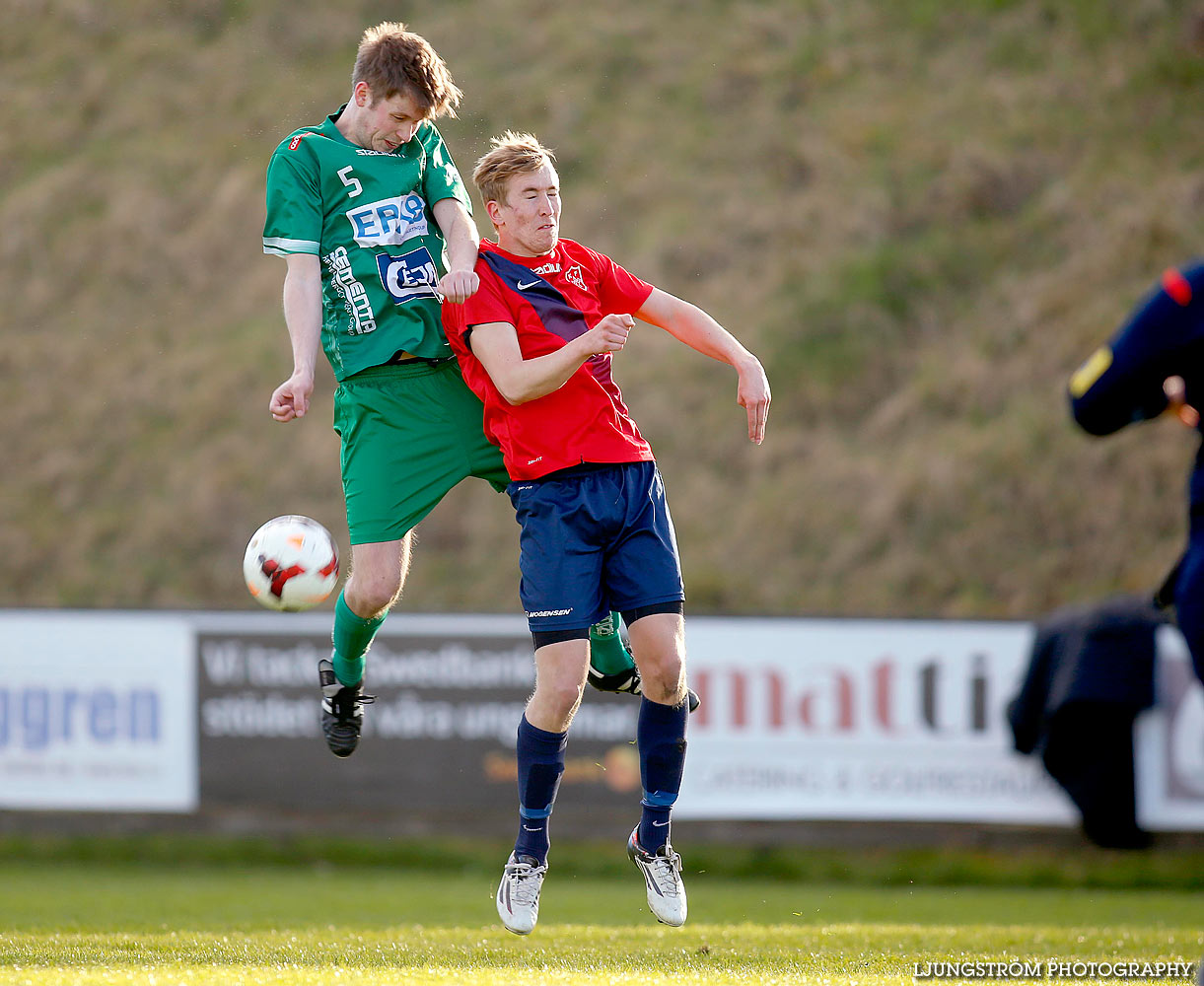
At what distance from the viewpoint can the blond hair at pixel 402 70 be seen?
17.1 ft

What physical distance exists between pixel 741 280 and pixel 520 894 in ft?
39.3

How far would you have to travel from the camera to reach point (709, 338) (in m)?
5.31

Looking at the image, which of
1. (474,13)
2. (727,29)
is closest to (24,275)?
(474,13)

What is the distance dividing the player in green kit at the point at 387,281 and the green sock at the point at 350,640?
0.32 feet

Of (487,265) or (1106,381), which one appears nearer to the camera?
(1106,381)

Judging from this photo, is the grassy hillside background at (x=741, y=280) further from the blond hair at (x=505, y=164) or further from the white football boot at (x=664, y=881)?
the blond hair at (x=505, y=164)

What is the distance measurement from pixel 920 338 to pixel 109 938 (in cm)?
1133

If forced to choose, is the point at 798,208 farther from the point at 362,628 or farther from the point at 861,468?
the point at 362,628

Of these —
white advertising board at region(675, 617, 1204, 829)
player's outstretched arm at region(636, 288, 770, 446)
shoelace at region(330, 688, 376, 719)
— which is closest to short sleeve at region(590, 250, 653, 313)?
player's outstretched arm at region(636, 288, 770, 446)

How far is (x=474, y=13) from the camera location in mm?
19797

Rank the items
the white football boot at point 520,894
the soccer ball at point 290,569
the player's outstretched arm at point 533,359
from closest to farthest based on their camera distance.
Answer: the player's outstretched arm at point 533,359
the white football boot at point 520,894
the soccer ball at point 290,569

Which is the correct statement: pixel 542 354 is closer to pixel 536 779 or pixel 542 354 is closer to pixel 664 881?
Answer: pixel 536 779

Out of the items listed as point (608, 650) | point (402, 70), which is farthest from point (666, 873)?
point (402, 70)

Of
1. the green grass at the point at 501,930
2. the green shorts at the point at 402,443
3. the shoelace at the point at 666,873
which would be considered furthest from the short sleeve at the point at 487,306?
the green grass at the point at 501,930
